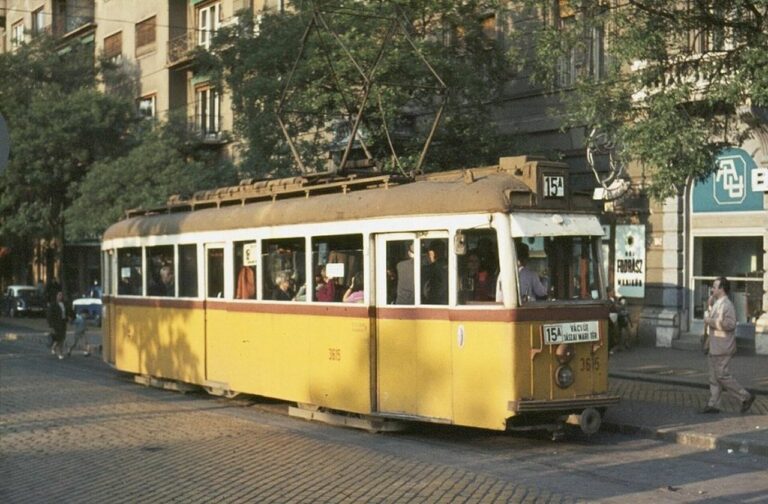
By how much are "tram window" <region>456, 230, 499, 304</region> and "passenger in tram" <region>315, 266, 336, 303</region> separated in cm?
203

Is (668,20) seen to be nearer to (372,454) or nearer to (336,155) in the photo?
(372,454)

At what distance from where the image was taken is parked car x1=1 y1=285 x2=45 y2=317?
48156 millimetres

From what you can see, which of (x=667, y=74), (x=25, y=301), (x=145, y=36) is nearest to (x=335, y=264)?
(x=667, y=74)

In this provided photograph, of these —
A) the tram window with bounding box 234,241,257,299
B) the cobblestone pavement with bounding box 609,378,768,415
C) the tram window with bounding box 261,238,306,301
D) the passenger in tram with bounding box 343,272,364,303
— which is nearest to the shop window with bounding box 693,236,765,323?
the cobblestone pavement with bounding box 609,378,768,415

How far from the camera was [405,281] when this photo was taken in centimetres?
1281

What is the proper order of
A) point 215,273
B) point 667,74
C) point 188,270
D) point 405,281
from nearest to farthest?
point 405,281 < point 667,74 < point 215,273 < point 188,270

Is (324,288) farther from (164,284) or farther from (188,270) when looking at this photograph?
(164,284)

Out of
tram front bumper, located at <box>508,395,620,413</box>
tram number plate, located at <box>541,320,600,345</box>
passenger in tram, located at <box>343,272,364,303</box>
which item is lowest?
tram front bumper, located at <box>508,395,620,413</box>

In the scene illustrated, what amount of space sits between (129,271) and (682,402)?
889 centimetres

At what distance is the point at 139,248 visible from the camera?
19016mm

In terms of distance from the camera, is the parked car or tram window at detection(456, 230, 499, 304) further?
the parked car

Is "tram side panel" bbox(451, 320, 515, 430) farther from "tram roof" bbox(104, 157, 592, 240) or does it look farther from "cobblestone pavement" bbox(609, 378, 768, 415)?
"cobblestone pavement" bbox(609, 378, 768, 415)

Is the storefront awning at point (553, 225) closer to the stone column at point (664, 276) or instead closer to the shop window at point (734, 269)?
the shop window at point (734, 269)

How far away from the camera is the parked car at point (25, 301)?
158ft
